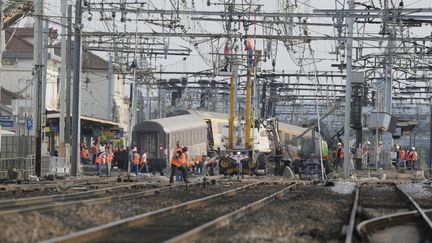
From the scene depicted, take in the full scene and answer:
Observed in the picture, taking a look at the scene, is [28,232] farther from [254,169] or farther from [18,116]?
[18,116]

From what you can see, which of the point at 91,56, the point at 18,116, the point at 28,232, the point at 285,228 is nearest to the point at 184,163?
the point at 285,228

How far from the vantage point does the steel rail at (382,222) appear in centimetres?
1441

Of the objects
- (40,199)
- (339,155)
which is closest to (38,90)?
(40,199)

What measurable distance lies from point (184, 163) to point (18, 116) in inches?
1035

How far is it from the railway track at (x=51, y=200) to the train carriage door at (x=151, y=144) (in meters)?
20.8

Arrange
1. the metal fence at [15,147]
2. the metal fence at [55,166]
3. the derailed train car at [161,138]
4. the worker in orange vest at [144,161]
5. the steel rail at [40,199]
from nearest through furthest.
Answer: the steel rail at [40,199]
the metal fence at [15,147]
the metal fence at [55,166]
the worker in orange vest at [144,161]
the derailed train car at [161,138]

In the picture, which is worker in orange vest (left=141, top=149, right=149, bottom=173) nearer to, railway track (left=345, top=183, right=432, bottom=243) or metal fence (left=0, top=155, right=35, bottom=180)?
metal fence (left=0, top=155, right=35, bottom=180)

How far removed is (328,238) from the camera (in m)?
13.5

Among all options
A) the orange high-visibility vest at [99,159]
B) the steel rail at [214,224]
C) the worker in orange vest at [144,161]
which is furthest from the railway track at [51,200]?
the worker in orange vest at [144,161]

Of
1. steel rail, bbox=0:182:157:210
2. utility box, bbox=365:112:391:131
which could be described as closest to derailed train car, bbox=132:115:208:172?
utility box, bbox=365:112:391:131

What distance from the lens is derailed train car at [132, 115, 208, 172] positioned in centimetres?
5000

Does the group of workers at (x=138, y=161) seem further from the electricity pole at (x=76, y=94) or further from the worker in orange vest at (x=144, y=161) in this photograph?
the electricity pole at (x=76, y=94)

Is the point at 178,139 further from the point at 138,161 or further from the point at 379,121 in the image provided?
the point at 379,121

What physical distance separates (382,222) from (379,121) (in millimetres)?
38473
